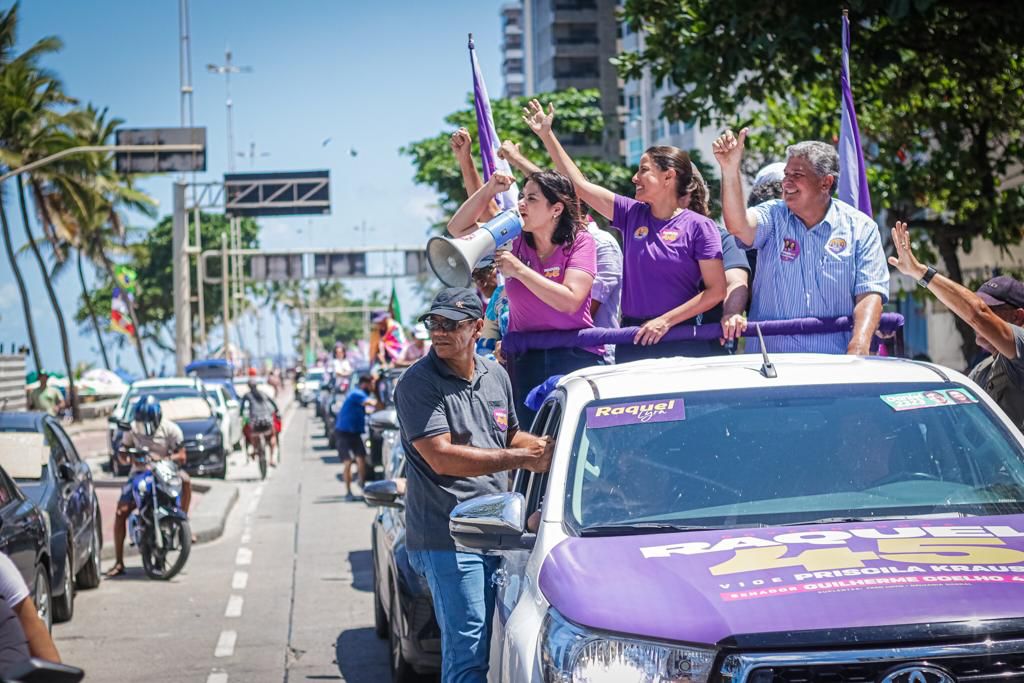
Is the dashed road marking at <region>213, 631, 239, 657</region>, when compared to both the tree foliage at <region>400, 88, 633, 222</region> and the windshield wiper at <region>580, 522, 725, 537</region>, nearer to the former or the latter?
the windshield wiper at <region>580, 522, 725, 537</region>

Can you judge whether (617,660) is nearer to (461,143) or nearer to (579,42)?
(461,143)

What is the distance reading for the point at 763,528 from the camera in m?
4.25

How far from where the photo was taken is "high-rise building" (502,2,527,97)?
493 feet

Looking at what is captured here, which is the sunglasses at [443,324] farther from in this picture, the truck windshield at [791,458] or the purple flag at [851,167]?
the purple flag at [851,167]

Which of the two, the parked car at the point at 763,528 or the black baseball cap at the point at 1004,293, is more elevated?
the black baseball cap at the point at 1004,293

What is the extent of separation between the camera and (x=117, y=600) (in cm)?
1226

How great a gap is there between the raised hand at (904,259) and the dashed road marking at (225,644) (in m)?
5.42

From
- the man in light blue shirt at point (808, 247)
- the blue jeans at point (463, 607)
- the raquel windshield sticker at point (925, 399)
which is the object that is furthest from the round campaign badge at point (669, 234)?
the raquel windshield sticker at point (925, 399)

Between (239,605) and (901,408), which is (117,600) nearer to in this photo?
(239,605)

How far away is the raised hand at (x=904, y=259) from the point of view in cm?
627

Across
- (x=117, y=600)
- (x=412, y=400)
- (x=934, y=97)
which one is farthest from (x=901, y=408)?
(x=934, y=97)

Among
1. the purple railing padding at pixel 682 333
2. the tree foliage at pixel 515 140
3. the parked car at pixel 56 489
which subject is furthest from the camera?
the tree foliage at pixel 515 140

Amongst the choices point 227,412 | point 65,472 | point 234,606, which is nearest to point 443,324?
point 65,472

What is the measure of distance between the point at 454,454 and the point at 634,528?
130cm
